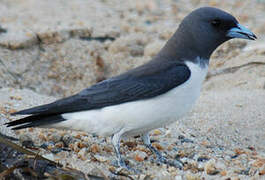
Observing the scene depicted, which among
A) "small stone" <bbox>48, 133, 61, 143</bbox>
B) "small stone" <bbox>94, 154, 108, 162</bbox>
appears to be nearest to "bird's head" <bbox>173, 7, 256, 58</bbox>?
"small stone" <bbox>94, 154, 108, 162</bbox>

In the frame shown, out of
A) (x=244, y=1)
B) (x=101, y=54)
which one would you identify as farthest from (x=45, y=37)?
(x=244, y=1)

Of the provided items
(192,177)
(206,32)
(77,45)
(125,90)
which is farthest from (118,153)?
(77,45)

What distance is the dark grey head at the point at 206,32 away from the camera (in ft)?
15.7

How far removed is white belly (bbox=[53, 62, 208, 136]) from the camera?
4.34m

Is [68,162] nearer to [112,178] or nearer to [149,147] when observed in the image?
[112,178]

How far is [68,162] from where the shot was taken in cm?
431

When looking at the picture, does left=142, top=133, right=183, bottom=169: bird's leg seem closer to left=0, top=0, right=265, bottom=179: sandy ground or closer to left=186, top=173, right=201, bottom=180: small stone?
left=0, top=0, right=265, bottom=179: sandy ground

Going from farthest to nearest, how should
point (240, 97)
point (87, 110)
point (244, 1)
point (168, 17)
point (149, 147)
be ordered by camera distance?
point (244, 1) < point (168, 17) < point (240, 97) < point (149, 147) < point (87, 110)

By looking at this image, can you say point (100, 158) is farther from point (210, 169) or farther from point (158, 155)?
point (210, 169)

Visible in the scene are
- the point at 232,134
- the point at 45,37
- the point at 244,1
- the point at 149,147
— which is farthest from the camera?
the point at 244,1

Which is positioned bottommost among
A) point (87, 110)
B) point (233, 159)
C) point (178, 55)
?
point (233, 159)

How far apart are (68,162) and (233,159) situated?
148cm

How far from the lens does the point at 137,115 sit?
14.2ft

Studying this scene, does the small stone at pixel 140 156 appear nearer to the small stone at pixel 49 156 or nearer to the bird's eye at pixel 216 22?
the small stone at pixel 49 156
